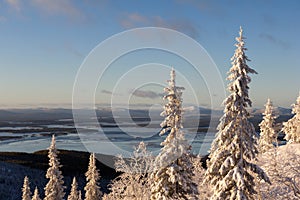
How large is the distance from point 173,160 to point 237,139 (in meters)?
5.97

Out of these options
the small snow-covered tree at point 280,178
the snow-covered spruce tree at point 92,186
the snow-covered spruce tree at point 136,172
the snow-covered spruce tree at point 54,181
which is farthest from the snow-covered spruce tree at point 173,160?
the snow-covered spruce tree at point 92,186

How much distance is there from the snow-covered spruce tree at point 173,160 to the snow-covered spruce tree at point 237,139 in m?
3.98

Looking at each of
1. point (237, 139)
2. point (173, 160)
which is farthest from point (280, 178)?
point (173, 160)

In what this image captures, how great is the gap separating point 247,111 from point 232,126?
47.2 inches

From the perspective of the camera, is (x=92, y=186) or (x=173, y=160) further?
(x=92, y=186)

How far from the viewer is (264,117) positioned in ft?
176

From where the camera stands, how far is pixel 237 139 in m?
17.8

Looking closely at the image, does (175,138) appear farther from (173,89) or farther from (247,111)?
(247,111)

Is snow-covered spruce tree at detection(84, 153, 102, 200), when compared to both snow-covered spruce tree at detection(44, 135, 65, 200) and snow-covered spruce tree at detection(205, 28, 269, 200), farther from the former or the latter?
snow-covered spruce tree at detection(205, 28, 269, 200)

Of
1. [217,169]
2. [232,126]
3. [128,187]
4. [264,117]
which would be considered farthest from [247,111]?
[264,117]

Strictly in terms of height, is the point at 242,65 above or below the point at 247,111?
above

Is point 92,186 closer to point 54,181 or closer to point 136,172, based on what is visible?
point 54,181

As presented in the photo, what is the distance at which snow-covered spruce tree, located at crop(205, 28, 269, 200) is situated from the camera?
1756 cm

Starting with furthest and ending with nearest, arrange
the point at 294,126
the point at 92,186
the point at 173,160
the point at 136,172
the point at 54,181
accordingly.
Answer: the point at 92,186, the point at 294,126, the point at 54,181, the point at 136,172, the point at 173,160
